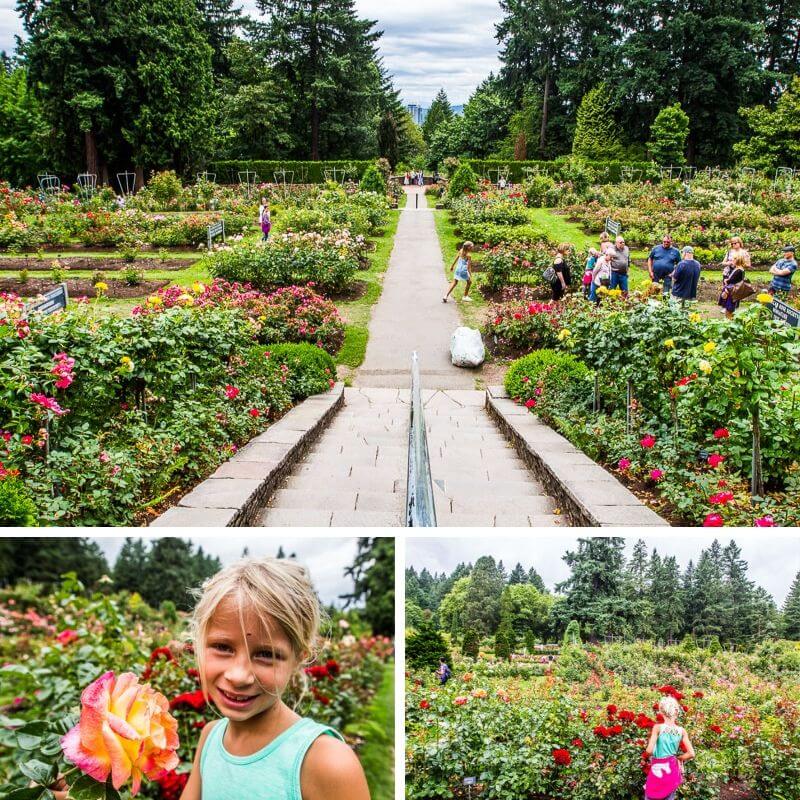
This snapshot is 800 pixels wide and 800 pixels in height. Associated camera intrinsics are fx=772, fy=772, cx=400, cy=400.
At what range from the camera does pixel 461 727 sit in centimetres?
203

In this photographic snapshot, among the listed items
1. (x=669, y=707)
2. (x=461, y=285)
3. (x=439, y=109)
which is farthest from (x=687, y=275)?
(x=439, y=109)

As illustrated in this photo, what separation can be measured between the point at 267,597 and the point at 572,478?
410cm

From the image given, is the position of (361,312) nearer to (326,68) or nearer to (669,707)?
(669,707)

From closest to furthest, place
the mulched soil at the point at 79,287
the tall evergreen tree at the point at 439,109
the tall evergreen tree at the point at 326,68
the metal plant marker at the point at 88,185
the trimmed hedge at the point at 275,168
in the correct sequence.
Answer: the mulched soil at the point at 79,287 → the metal plant marker at the point at 88,185 → the trimmed hedge at the point at 275,168 → the tall evergreen tree at the point at 326,68 → the tall evergreen tree at the point at 439,109

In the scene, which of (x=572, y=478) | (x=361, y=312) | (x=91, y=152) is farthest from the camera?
(x=91, y=152)

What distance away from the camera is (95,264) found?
Answer: 16.8m

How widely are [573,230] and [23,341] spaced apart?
62.3ft

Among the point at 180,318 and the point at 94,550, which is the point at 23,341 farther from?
the point at 94,550

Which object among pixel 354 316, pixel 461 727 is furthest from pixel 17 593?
pixel 354 316

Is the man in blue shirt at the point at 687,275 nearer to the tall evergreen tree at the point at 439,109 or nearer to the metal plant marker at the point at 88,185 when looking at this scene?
the metal plant marker at the point at 88,185

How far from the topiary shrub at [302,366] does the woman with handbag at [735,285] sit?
5360 millimetres

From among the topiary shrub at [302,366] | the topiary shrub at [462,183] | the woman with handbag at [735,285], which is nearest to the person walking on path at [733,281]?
the woman with handbag at [735,285]

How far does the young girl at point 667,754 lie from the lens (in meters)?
2.09

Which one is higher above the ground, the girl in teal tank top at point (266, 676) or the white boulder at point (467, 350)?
the girl in teal tank top at point (266, 676)
